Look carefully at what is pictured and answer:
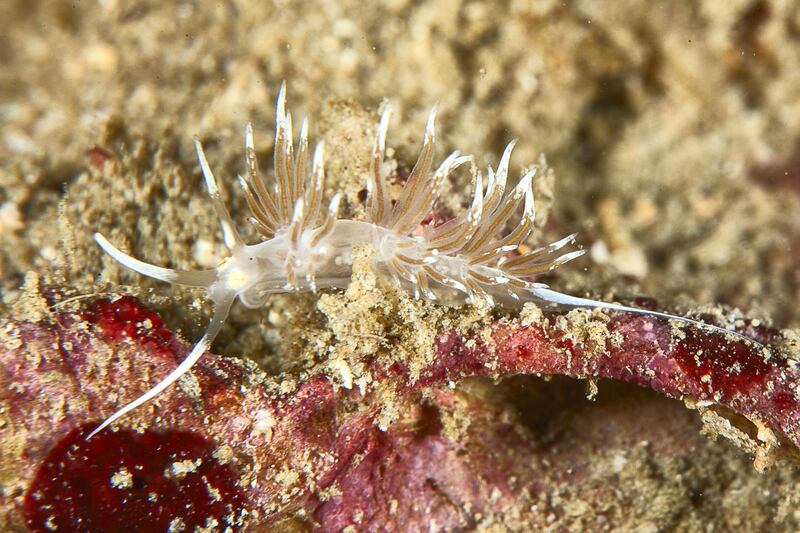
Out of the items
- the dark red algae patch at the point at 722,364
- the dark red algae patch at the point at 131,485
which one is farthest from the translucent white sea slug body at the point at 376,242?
the dark red algae patch at the point at 131,485

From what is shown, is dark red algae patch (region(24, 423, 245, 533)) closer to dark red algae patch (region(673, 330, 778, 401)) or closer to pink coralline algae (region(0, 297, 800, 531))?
pink coralline algae (region(0, 297, 800, 531))

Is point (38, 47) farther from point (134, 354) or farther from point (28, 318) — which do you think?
point (134, 354)

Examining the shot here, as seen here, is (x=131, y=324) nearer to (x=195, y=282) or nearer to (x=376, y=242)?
(x=195, y=282)

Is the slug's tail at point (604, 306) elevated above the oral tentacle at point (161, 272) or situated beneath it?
situated beneath

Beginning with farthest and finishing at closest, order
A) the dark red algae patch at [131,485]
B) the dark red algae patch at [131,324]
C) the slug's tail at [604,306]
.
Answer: the slug's tail at [604,306]
the dark red algae patch at [131,324]
the dark red algae patch at [131,485]

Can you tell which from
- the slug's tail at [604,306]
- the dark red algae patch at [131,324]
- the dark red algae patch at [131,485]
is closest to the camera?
the dark red algae patch at [131,485]

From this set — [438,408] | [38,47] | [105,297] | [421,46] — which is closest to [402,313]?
[438,408]

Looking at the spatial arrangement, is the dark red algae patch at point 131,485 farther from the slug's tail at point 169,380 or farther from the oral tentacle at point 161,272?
the oral tentacle at point 161,272

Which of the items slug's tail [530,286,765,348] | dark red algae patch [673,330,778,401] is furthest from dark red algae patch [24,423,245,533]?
dark red algae patch [673,330,778,401]

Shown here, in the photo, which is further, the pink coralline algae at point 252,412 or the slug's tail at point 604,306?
the slug's tail at point 604,306
